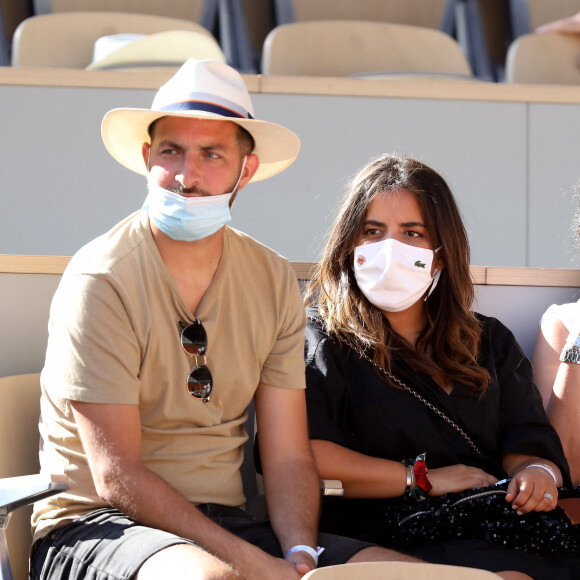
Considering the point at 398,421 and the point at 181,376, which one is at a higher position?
the point at 181,376

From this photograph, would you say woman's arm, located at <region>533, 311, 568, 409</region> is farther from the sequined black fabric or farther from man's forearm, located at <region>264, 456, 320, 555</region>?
man's forearm, located at <region>264, 456, 320, 555</region>

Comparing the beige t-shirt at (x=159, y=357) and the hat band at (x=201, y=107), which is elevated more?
the hat band at (x=201, y=107)

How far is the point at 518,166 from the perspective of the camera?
3.88 meters

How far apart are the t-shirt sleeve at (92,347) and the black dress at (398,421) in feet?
1.76

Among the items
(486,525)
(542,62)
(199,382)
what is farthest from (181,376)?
(542,62)

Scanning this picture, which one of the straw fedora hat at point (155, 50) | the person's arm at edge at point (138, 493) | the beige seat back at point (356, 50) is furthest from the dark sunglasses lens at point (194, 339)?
the beige seat back at point (356, 50)

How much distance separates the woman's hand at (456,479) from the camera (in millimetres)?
2352

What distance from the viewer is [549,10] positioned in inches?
212

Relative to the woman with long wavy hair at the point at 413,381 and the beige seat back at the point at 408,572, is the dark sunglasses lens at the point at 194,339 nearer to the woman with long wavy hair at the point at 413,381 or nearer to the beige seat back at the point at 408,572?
the woman with long wavy hair at the point at 413,381

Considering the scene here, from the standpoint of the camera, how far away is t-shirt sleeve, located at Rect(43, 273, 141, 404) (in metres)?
2.01

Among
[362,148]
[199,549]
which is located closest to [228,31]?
[362,148]

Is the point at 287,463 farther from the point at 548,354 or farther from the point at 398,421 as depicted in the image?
the point at 548,354

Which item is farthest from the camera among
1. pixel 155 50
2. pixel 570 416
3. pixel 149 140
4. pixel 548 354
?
pixel 155 50

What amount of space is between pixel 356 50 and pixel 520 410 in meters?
2.58
